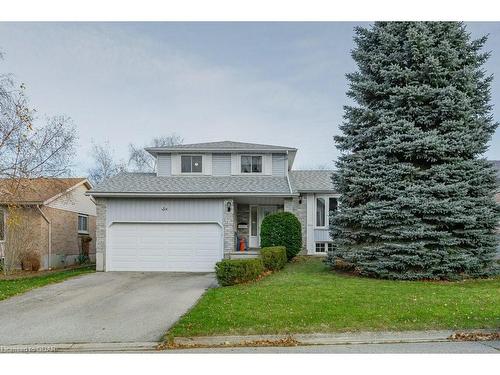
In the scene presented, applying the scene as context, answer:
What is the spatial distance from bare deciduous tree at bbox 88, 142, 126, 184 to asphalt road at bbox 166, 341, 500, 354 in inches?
1379

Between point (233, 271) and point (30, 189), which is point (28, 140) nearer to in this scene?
point (30, 189)

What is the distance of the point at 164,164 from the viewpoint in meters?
17.7

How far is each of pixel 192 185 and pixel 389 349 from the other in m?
11.7

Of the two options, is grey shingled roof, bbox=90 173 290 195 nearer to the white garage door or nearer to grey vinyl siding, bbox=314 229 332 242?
the white garage door

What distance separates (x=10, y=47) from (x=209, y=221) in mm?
9337

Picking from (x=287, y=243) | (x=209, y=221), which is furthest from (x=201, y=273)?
(x=287, y=243)

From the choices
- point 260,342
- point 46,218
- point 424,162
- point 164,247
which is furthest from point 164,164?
point 260,342

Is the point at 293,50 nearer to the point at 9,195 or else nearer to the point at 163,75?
the point at 163,75

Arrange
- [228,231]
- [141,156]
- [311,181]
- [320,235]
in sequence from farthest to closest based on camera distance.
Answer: [141,156], [311,181], [320,235], [228,231]

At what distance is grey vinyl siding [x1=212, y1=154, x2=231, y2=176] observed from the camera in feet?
57.4

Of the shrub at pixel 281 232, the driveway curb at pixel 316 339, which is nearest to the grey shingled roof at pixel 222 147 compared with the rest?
the shrub at pixel 281 232

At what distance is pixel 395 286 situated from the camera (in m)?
9.91

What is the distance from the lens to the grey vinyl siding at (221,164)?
1750cm

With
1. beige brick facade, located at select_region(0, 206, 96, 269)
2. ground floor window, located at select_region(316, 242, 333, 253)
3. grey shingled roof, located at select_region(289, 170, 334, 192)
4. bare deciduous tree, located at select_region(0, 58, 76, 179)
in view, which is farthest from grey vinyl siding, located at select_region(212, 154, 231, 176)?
beige brick facade, located at select_region(0, 206, 96, 269)
